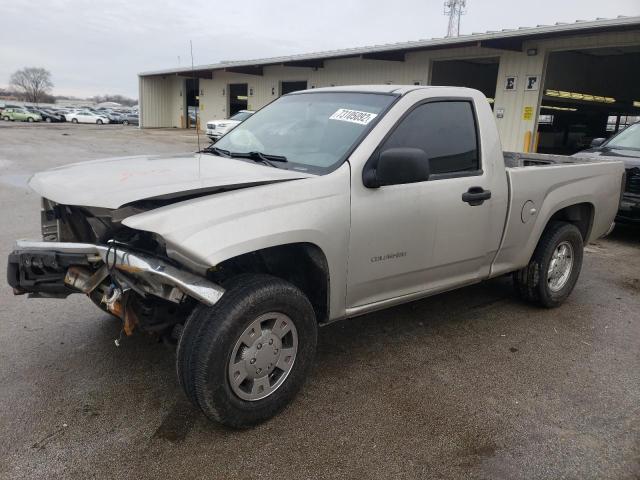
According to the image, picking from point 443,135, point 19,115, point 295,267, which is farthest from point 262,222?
point 19,115

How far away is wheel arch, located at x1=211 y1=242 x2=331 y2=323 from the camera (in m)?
3.07

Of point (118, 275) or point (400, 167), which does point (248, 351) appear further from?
point (400, 167)

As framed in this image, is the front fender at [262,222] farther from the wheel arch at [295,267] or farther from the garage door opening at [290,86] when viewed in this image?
the garage door opening at [290,86]

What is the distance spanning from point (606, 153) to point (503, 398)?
6.49 metres

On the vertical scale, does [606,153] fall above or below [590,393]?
above

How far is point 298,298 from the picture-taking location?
2.99 m

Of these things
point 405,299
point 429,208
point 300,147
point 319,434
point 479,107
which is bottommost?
point 319,434

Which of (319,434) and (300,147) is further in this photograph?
(300,147)

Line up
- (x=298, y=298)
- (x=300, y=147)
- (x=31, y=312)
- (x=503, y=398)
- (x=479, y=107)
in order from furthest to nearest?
(x=31, y=312) → (x=479, y=107) → (x=300, y=147) → (x=503, y=398) → (x=298, y=298)

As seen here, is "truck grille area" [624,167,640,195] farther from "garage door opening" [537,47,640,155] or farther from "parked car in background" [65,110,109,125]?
"parked car in background" [65,110,109,125]

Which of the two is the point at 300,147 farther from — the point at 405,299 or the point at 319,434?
the point at 319,434

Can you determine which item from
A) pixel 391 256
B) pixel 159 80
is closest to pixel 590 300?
pixel 391 256

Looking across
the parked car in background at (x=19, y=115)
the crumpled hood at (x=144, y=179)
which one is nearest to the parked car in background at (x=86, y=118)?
the parked car in background at (x=19, y=115)

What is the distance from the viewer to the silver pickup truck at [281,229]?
2.71 m
